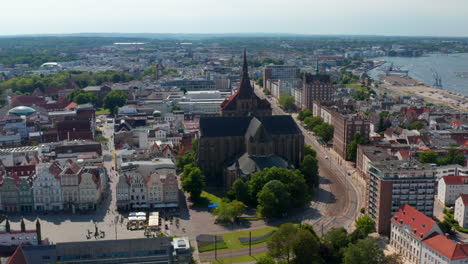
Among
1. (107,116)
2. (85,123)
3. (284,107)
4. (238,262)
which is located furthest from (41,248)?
(284,107)

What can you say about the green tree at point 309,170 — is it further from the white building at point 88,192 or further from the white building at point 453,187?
the white building at point 88,192

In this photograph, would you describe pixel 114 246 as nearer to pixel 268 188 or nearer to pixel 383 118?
pixel 268 188

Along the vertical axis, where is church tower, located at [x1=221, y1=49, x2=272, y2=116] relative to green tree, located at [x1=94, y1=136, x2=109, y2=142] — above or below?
above

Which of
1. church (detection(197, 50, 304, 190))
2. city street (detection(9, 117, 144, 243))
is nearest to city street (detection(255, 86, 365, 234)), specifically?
church (detection(197, 50, 304, 190))

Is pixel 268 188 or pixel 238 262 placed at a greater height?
pixel 268 188

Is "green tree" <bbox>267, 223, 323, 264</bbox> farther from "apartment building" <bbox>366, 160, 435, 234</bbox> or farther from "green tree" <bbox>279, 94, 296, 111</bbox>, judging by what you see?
"green tree" <bbox>279, 94, 296, 111</bbox>

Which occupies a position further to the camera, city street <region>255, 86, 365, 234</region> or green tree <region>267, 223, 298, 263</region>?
city street <region>255, 86, 365, 234</region>

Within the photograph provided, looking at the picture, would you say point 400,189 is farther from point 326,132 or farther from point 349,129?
point 326,132
